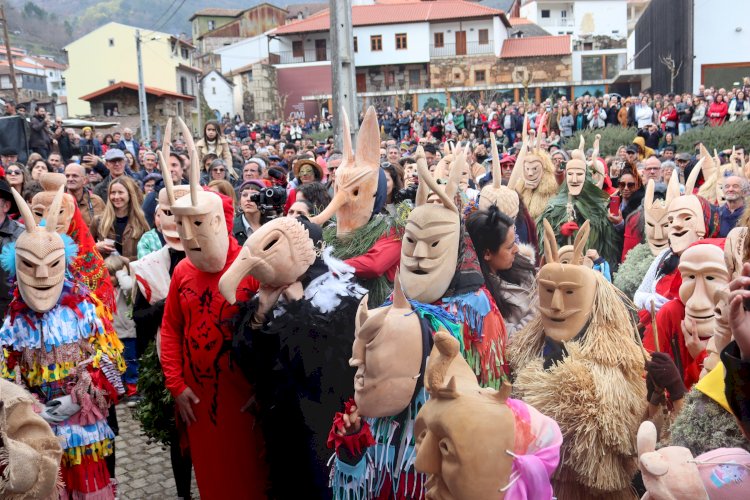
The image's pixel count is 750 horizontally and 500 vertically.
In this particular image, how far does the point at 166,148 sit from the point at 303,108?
4757cm

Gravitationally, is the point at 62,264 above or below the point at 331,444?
above

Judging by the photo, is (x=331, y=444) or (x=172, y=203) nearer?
(x=331, y=444)

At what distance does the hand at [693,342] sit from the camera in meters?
3.41

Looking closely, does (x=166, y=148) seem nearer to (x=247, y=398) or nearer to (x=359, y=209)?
(x=359, y=209)

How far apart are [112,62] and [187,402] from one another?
56.4 meters

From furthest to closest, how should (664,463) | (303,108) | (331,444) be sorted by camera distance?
(303,108) → (331,444) → (664,463)

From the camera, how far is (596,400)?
9.65ft

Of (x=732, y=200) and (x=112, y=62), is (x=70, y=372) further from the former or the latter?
(x=112, y=62)

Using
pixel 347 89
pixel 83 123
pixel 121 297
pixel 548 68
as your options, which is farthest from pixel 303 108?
pixel 121 297

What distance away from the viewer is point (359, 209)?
4.32 m

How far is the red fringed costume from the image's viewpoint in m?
3.96

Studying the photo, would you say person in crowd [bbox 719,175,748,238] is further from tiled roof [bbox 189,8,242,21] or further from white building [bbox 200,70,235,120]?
tiled roof [bbox 189,8,242,21]

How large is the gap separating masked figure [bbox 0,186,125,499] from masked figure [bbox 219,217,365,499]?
1.06 metres

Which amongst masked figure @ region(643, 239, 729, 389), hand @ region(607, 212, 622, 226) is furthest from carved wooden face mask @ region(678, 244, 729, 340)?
hand @ region(607, 212, 622, 226)
